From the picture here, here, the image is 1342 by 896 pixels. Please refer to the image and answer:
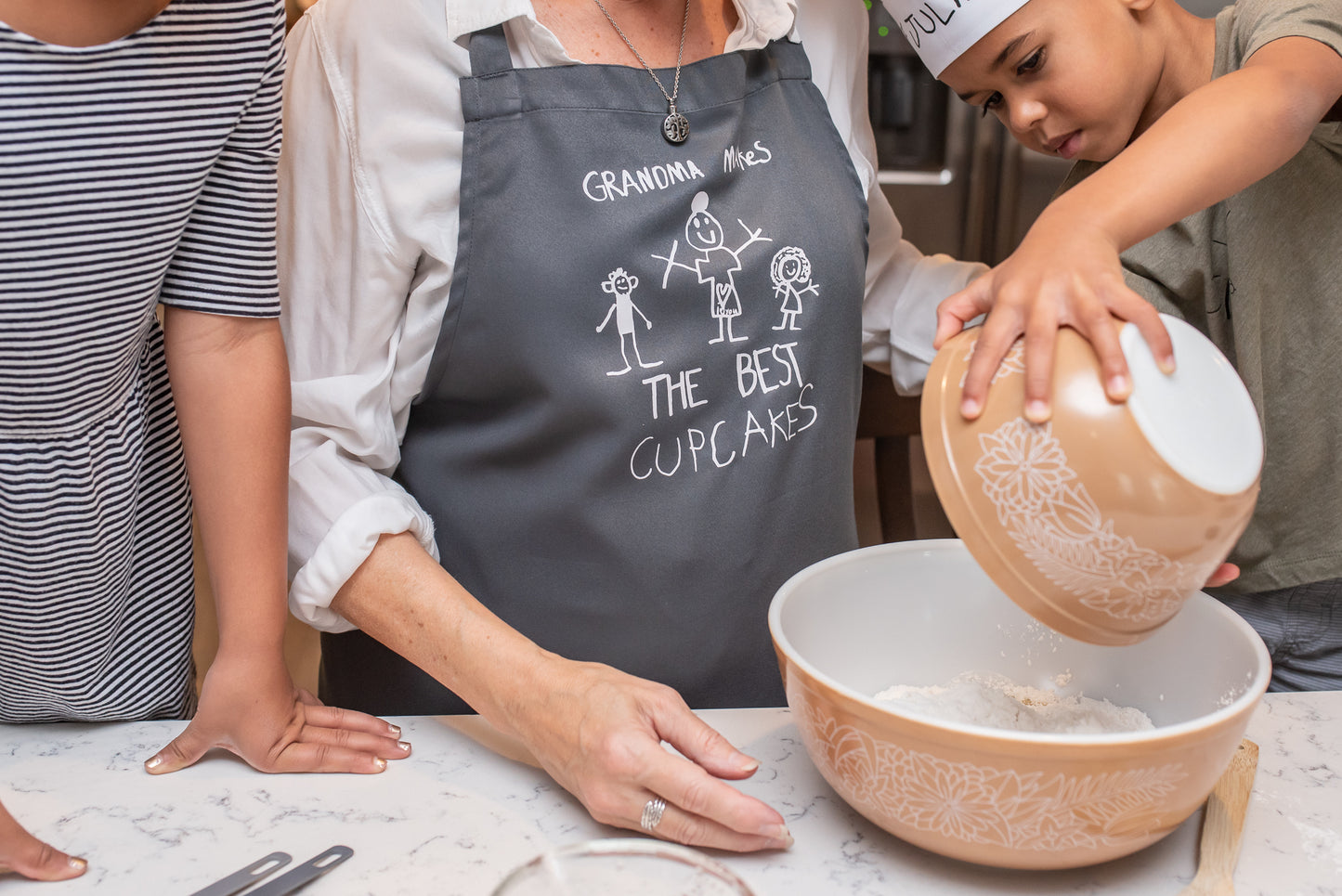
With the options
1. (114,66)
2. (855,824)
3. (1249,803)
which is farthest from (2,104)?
(1249,803)

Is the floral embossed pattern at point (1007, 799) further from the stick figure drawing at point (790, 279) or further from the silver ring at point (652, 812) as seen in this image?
the stick figure drawing at point (790, 279)

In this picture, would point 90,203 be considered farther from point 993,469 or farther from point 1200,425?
point 1200,425

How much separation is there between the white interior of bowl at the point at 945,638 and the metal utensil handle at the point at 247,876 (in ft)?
1.27

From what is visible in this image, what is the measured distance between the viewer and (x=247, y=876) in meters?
0.69

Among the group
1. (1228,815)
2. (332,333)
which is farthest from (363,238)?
(1228,815)

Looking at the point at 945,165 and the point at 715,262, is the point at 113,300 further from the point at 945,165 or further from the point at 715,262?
the point at 945,165

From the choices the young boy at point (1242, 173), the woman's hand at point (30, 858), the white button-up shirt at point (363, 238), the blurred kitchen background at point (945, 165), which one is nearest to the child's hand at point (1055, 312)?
the young boy at point (1242, 173)

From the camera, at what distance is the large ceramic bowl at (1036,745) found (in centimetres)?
64

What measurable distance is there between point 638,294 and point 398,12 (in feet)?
1.06

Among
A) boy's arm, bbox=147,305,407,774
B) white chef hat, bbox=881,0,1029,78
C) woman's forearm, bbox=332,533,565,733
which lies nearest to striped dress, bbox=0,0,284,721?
boy's arm, bbox=147,305,407,774

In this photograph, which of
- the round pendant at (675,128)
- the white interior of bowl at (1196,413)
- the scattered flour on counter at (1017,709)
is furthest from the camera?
the round pendant at (675,128)

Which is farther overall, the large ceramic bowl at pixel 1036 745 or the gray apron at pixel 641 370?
the gray apron at pixel 641 370

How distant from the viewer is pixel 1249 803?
2.57 feet

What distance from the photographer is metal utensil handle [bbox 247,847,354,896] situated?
686 millimetres
